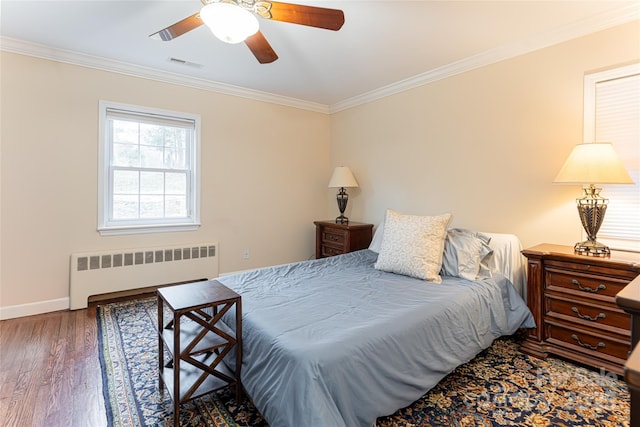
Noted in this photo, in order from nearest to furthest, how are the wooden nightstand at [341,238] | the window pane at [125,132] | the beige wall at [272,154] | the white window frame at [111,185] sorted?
the beige wall at [272,154], the white window frame at [111,185], the window pane at [125,132], the wooden nightstand at [341,238]

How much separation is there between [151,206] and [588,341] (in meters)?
4.21

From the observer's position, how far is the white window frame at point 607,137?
2.28m

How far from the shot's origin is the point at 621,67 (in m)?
2.32

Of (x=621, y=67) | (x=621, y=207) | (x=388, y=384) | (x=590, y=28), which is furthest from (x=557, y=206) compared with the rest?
(x=388, y=384)

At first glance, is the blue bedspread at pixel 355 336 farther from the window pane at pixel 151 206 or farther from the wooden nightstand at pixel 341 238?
the window pane at pixel 151 206

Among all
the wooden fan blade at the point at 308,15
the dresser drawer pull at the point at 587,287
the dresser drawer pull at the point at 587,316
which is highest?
the wooden fan blade at the point at 308,15

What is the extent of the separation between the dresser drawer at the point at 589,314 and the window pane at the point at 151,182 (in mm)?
3956

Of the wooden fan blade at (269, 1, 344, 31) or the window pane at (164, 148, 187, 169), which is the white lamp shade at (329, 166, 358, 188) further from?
the wooden fan blade at (269, 1, 344, 31)

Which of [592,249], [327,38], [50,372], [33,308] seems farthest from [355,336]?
[33,308]

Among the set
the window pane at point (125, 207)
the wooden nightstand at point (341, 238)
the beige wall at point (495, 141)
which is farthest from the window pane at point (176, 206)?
the beige wall at point (495, 141)

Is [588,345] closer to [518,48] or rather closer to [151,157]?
[518,48]

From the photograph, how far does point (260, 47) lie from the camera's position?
86.4 inches

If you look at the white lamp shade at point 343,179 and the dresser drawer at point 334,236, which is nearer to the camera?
the dresser drawer at point 334,236

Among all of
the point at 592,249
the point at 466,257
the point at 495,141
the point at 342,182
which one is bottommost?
the point at 466,257
